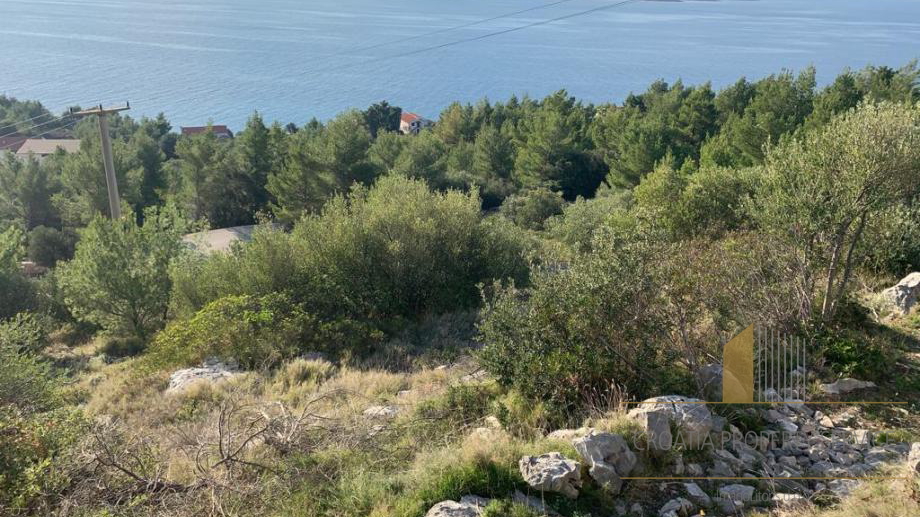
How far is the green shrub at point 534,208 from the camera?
104 ft

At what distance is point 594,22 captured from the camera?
159m

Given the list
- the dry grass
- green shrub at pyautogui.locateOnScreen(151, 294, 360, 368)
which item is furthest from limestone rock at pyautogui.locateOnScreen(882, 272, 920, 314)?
green shrub at pyautogui.locateOnScreen(151, 294, 360, 368)

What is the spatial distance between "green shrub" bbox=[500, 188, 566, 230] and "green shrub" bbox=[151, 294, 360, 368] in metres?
19.2

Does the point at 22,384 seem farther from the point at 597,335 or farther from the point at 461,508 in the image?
the point at 597,335

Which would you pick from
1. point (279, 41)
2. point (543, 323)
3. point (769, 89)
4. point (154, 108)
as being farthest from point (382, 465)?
point (279, 41)

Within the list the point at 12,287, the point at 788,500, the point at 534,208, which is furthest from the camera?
the point at 534,208

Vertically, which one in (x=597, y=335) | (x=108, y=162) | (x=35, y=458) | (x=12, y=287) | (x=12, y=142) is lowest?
(x=12, y=287)

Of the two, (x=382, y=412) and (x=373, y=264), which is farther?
(x=373, y=264)

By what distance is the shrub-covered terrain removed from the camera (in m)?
6.01

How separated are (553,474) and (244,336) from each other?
893 cm

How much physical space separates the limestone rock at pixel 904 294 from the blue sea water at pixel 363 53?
177 feet

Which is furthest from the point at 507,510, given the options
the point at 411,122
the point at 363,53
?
the point at 363,53

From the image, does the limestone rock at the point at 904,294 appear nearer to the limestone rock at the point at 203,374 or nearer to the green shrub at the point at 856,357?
the green shrub at the point at 856,357

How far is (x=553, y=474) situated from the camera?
5.64m
